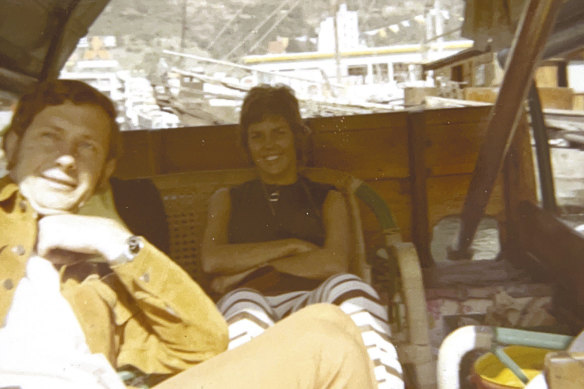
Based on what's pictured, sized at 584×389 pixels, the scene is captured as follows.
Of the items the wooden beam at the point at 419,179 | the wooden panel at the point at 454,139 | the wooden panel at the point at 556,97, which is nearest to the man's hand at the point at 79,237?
the wooden beam at the point at 419,179

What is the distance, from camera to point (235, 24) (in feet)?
8.06

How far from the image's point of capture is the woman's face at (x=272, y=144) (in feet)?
7.27

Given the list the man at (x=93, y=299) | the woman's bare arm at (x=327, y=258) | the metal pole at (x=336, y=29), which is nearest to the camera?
the man at (x=93, y=299)

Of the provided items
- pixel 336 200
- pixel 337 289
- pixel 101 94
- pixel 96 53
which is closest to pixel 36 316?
pixel 101 94

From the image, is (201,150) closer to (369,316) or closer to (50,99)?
(50,99)

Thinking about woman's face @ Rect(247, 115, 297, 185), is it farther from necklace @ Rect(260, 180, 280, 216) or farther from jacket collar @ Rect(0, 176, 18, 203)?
jacket collar @ Rect(0, 176, 18, 203)

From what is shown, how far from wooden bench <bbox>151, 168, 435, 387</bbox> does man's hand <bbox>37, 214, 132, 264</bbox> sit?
3.12 ft

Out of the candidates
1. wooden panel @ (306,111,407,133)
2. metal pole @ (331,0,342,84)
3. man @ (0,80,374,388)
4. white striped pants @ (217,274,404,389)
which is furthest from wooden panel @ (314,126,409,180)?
man @ (0,80,374,388)

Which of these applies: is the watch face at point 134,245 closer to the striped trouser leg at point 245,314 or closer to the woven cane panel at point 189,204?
the striped trouser leg at point 245,314

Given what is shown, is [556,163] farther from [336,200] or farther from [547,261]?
[336,200]

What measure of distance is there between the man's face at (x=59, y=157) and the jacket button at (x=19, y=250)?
0.12m

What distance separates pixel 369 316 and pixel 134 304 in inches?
29.4

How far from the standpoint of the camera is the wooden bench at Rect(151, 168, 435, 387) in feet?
5.91

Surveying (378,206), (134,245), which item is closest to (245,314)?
(134,245)
